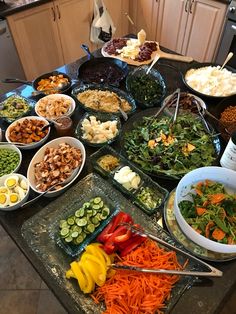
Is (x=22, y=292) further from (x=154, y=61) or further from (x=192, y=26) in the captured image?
(x=192, y=26)

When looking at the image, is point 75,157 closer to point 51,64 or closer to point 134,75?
point 134,75

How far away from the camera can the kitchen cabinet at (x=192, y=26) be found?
2688 millimetres

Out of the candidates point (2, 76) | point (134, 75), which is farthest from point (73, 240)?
point (2, 76)

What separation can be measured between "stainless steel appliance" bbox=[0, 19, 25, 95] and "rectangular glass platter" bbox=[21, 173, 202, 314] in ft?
6.53

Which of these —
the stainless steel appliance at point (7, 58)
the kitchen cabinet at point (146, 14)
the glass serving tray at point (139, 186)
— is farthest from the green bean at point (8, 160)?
the kitchen cabinet at point (146, 14)

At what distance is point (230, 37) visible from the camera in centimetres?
258

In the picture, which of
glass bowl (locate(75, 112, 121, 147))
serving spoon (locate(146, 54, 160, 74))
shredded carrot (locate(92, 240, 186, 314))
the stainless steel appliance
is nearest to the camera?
shredded carrot (locate(92, 240, 186, 314))

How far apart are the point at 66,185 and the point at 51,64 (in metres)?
2.37

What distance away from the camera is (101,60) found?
183 centimetres

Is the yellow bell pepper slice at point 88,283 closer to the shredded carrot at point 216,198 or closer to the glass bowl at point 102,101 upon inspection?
the shredded carrot at point 216,198

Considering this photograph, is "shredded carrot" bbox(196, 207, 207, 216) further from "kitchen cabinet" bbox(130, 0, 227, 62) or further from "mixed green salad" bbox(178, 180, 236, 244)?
"kitchen cabinet" bbox(130, 0, 227, 62)

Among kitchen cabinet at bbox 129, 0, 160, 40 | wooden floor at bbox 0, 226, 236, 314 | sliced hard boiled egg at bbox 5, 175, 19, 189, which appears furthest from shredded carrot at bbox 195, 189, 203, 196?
kitchen cabinet at bbox 129, 0, 160, 40

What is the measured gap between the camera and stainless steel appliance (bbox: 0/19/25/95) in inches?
95.2

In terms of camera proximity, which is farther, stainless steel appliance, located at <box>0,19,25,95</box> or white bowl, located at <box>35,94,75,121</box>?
stainless steel appliance, located at <box>0,19,25,95</box>
